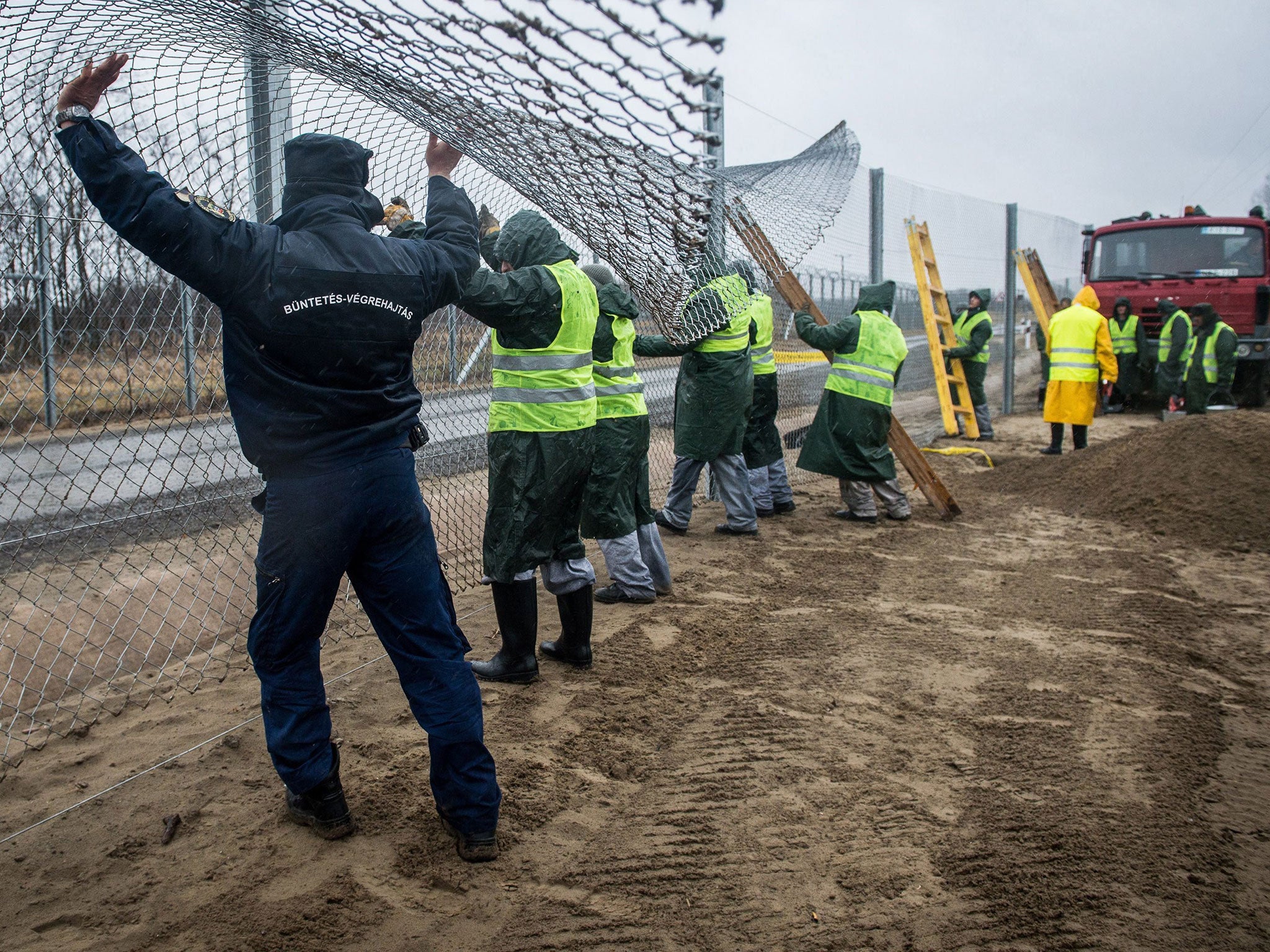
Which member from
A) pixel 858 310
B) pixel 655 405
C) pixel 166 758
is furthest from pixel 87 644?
pixel 655 405

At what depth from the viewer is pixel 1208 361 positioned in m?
10.8

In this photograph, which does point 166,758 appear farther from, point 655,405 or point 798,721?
point 655,405

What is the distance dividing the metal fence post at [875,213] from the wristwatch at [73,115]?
7.80 meters

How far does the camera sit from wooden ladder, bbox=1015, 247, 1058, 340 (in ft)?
42.3

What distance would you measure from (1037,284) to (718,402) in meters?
9.93

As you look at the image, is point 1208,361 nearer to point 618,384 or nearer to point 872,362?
point 872,362

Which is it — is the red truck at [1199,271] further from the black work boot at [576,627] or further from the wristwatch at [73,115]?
the wristwatch at [73,115]

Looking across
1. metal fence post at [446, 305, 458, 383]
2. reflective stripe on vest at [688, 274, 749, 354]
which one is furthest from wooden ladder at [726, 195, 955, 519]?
metal fence post at [446, 305, 458, 383]

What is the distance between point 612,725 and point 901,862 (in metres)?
1.18

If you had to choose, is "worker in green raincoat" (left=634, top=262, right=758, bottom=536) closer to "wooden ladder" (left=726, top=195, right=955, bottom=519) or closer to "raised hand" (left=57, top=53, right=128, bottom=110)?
"wooden ladder" (left=726, top=195, right=955, bottom=519)

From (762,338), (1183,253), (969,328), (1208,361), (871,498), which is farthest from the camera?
(1183,253)

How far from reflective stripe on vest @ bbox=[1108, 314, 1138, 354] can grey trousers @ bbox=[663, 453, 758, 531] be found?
28.7 feet

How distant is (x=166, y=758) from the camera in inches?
118

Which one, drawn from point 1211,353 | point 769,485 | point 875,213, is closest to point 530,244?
point 769,485
